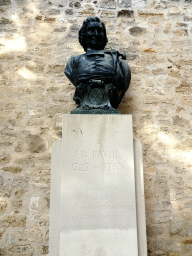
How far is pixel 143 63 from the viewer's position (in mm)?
3602

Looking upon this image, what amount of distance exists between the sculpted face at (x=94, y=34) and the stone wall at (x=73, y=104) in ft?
2.31

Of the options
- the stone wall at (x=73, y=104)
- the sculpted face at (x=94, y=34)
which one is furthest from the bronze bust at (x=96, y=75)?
the stone wall at (x=73, y=104)

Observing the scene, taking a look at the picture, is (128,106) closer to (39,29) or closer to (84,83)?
(84,83)

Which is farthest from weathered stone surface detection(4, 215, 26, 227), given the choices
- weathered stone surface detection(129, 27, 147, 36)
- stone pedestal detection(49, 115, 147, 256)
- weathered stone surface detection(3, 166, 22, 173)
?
weathered stone surface detection(129, 27, 147, 36)

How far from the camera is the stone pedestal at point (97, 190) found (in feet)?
7.22

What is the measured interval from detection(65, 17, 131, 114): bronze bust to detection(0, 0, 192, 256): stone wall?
0.54 meters

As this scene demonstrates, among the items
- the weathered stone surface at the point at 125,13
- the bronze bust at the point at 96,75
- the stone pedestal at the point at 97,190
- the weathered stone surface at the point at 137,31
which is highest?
the weathered stone surface at the point at 125,13

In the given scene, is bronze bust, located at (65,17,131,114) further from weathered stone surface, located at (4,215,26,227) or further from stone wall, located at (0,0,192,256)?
weathered stone surface, located at (4,215,26,227)

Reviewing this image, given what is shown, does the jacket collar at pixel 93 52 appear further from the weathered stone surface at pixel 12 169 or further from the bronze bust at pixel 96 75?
the weathered stone surface at pixel 12 169

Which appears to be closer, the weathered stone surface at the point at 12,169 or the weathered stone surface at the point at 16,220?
the weathered stone surface at the point at 16,220

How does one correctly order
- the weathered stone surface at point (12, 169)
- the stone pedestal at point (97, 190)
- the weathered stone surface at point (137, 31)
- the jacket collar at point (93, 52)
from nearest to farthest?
the stone pedestal at point (97, 190)
the jacket collar at point (93, 52)
the weathered stone surface at point (12, 169)
the weathered stone surface at point (137, 31)

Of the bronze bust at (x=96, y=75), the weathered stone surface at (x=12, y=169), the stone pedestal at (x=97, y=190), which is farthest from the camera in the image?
the weathered stone surface at (x=12, y=169)

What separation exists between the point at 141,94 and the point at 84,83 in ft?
3.08

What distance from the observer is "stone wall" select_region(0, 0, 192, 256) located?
2957 mm
